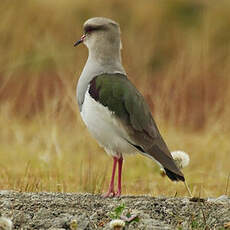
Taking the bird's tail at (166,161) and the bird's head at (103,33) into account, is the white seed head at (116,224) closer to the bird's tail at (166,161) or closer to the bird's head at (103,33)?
the bird's tail at (166,161)

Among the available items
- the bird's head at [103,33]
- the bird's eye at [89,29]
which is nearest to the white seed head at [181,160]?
the bird's head at [103,33]

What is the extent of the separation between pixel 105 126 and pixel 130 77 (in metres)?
6.22

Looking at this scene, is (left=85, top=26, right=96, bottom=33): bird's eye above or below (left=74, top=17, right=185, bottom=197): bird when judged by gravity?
above

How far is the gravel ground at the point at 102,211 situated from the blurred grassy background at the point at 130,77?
0.87 metres

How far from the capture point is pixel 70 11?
1442 cm

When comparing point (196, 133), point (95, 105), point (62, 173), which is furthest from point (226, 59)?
point (95, 105)

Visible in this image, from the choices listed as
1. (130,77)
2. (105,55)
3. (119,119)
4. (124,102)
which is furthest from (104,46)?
(130,77)

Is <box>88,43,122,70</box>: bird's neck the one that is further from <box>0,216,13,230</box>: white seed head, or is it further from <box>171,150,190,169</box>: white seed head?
<box>0,216,13,230</box>: white seed head

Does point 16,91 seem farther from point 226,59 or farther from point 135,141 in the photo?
point 135,141

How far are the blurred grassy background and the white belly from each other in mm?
877

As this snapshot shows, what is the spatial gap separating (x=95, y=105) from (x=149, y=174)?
3168mm

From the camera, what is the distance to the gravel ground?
4.14m

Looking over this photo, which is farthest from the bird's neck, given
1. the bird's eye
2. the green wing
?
the green wing

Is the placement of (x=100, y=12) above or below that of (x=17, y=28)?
above
